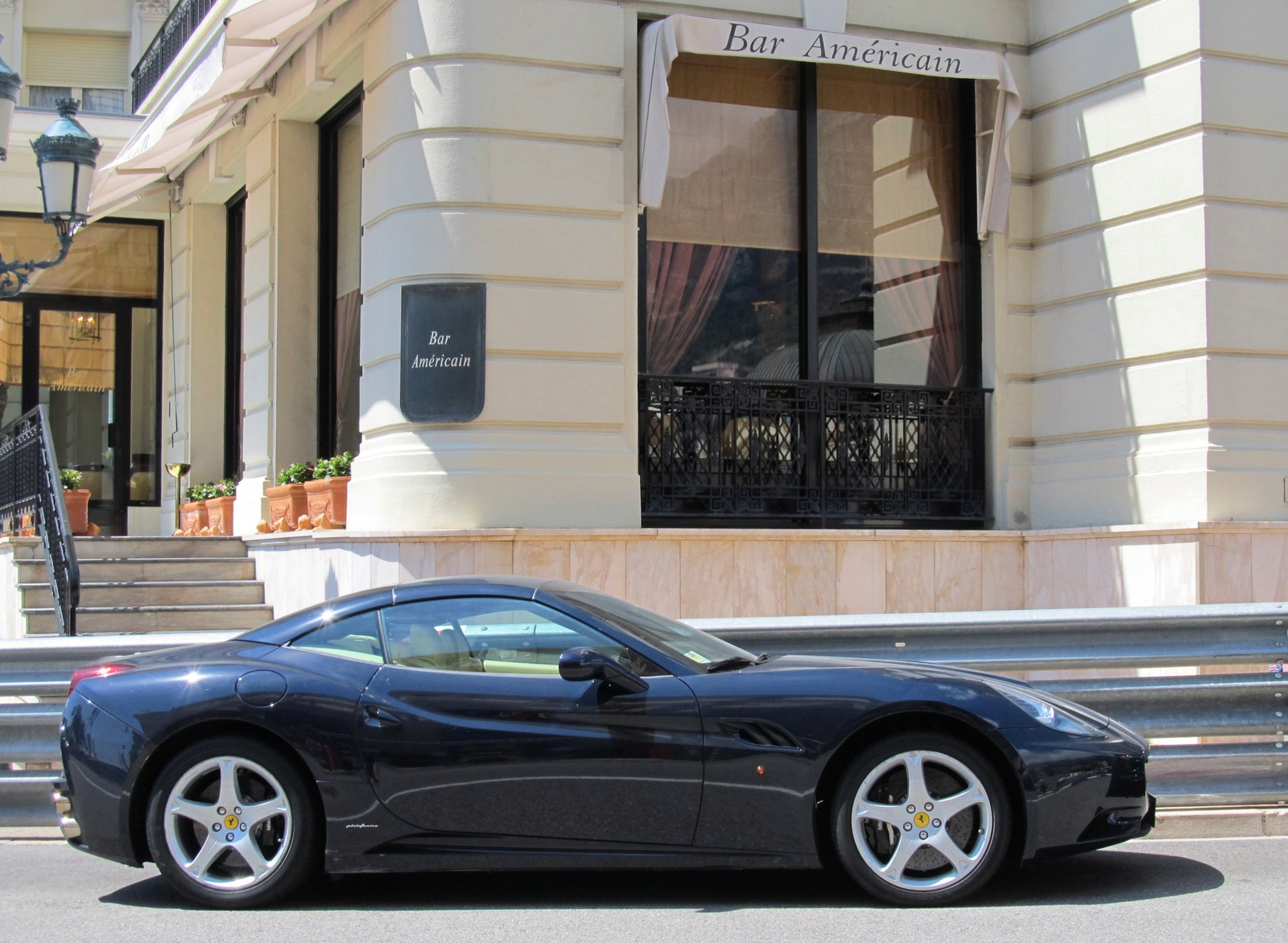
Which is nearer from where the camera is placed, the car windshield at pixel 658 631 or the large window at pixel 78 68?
the car windshield at pixel 658 631

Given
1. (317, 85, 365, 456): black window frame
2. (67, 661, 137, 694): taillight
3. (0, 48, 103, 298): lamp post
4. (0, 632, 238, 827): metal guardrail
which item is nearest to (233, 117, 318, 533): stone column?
(317, 85, 365, 456): black window frame

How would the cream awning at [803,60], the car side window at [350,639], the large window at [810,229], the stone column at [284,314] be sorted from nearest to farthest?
the car side window at [350,639], the cream awning at [803,60], the large window at [810,229], the stone column at [284,314]

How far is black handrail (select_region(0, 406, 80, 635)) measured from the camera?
36.6ft

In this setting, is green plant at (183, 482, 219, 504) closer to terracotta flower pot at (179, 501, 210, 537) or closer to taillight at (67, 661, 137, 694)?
terracotta flower pot at (179, 501, 210, 537)

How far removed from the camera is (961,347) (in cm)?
1290

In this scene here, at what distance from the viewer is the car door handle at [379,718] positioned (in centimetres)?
562

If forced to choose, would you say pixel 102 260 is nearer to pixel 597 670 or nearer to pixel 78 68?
pixel 78 68

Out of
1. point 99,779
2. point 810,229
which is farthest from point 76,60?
point 99,779

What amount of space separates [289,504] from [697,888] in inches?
319

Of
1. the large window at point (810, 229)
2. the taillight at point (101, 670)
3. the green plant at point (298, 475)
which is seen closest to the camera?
the taillight at point (101, 670)

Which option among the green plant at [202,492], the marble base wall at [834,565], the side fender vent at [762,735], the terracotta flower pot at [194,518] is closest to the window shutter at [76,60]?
the green plant at [202,492]

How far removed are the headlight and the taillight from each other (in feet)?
11.7

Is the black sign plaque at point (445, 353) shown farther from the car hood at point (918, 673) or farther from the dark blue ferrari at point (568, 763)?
the car hood at point (918, 673)

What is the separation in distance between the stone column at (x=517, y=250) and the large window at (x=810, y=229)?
0.84 metres
